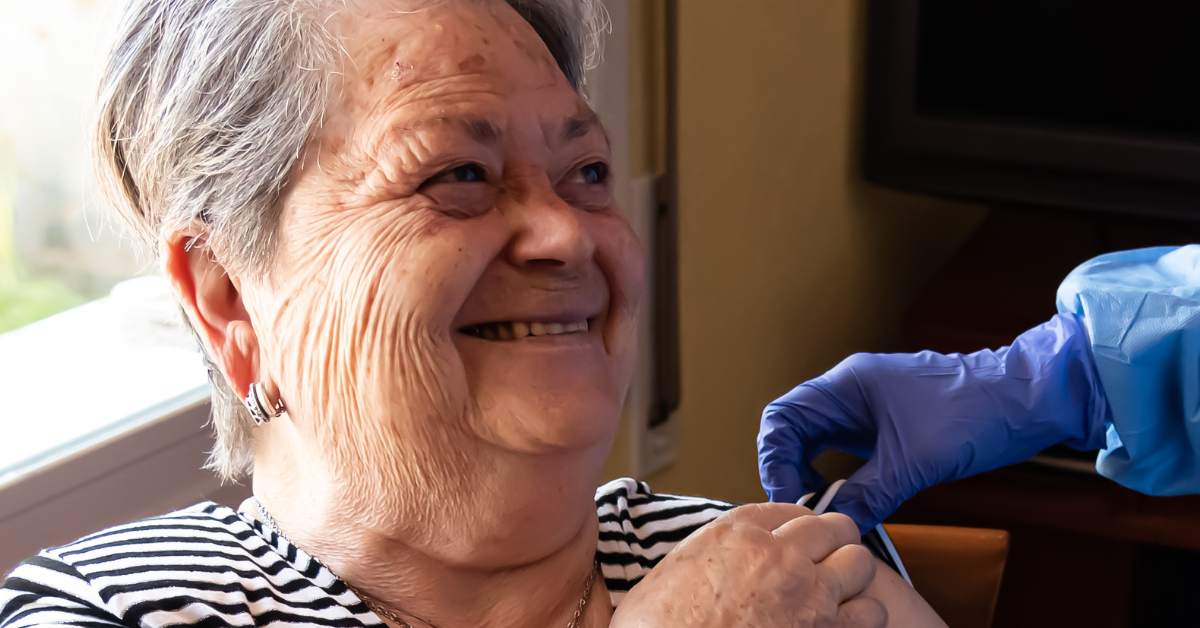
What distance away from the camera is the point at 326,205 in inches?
33.2

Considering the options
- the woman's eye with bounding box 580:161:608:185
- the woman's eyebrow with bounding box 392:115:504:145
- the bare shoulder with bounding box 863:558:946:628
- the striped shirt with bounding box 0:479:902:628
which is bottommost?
the bare shoulder with bounding box 863:558:946:628

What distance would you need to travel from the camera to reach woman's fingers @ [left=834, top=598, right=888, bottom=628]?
2.74ft

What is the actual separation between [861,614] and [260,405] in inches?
21.5

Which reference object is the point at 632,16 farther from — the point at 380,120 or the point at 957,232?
the point at 957,232

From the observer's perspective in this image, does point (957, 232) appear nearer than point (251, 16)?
No

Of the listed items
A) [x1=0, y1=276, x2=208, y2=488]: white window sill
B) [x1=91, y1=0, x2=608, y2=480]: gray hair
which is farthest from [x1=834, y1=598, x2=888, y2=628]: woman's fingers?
[x1=0, y1=276, x2=208, y2=488]: white window sill

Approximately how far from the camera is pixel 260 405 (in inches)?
35.3

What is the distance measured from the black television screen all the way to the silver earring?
5.61 ft

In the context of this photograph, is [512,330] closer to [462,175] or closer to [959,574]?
[462,175]

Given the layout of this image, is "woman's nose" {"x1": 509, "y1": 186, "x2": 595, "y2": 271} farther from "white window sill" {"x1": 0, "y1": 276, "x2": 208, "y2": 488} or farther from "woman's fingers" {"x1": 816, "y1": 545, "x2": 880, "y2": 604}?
"white window sill" {"x1": 0, "y1": 276, "x2": 208, "y2": 488}

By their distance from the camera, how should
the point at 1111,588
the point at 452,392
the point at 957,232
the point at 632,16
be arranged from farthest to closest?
1. the point at 957,232
2. the point at 1111,588
3. the point at 632,16
4. the point at 452,392

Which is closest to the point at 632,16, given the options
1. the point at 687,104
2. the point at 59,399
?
the point at 687,104

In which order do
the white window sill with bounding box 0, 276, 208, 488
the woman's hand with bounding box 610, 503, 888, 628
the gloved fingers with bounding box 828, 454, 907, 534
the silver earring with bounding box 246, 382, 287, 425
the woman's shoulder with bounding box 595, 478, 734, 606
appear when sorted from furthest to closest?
the white window sill with bounding box 0, 276, 208, 488
the gloved fingers with bounding box 828, 454, 907, 534
the woman's shoulder with bounding box 595, 478, 734, 606
the silver earring with bounding box 246, 382, 287, 425
the woman's hand with bounding box 610, 503, 888, 628

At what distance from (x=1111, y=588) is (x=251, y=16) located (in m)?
1.91
